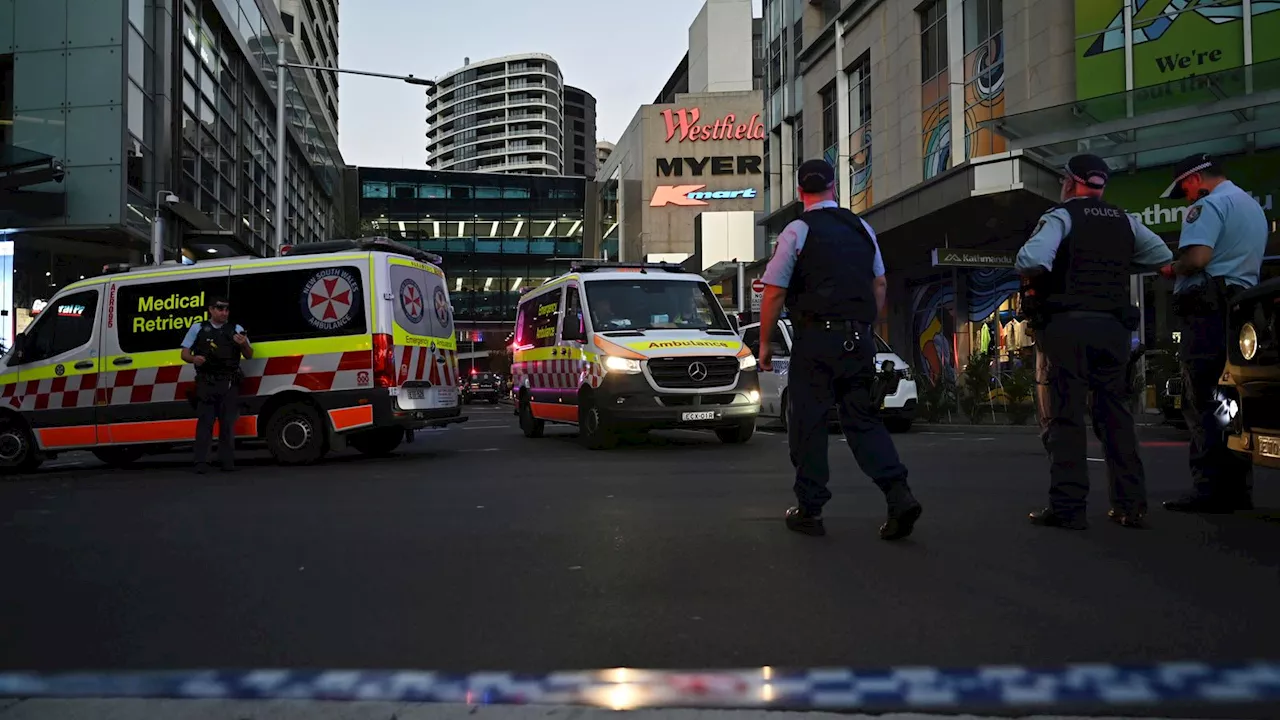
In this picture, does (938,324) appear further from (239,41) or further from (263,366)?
(239,41)

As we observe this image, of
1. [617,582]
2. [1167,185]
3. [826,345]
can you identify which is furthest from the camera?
[1167,185]

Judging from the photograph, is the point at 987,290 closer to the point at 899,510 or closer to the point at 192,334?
the point at 192,334

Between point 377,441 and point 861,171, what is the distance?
62.6 feet

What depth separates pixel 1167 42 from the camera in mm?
18031

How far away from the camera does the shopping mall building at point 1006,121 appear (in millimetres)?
17250

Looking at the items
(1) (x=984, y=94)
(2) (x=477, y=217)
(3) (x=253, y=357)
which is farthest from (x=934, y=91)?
(2) (x=477, y=217)

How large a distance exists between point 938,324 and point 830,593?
80.0 feet

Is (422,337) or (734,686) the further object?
(422,337)

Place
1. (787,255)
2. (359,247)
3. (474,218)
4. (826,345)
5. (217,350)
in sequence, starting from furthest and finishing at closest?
(474,218), (359,247), (217,350), (787,255), (826,345)

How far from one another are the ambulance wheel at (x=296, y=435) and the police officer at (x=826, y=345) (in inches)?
284

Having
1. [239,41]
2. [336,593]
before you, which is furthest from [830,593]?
[239,41]

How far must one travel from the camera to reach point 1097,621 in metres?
3.51

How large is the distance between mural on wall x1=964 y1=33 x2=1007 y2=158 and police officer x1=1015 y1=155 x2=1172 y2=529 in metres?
16.5

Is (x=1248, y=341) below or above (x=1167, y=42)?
below
